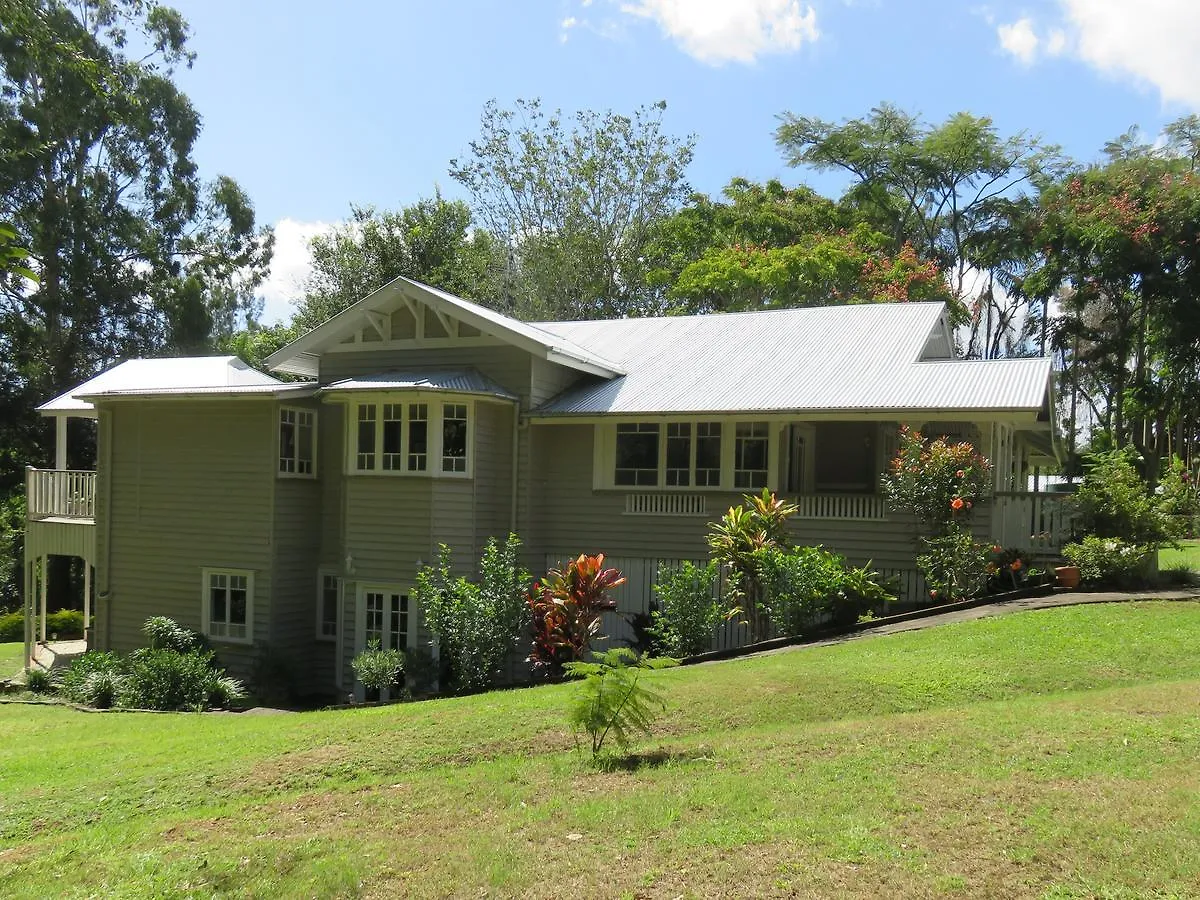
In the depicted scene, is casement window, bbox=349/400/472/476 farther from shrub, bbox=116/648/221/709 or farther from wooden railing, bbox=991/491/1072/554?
wooden railing, bbox=991/491/1072/554

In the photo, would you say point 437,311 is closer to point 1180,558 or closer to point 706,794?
point 706,794

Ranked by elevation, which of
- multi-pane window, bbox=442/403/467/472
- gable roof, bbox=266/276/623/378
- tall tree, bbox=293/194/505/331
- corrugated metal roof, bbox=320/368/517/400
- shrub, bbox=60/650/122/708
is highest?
tall tree, bbox=293/194/505/331

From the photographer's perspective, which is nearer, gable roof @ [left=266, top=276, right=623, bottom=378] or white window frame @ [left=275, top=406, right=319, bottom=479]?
gable roof @ [left=266, top=276, right=623, bottom=378]

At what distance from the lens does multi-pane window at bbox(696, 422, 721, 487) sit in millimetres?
19438

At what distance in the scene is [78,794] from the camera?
405 inches

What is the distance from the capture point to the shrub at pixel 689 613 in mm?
16422

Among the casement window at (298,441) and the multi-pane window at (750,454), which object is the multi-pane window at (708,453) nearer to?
the multi-pane window at (750,454)

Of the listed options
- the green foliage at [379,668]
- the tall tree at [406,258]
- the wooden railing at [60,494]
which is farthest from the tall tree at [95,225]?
the green foliage at [379,668]

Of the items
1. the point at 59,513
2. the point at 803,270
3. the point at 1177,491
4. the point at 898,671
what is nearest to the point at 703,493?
the point at 898,671

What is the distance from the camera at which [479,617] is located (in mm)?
16547

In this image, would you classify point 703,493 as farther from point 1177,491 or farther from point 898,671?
point 1177,491

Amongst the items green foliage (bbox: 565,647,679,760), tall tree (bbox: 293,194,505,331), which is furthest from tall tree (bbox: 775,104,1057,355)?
green foliage (bbox: 565,647,679,760)

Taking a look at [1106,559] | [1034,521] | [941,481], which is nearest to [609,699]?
[941,481]

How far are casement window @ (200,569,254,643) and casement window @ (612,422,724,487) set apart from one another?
7.52m
